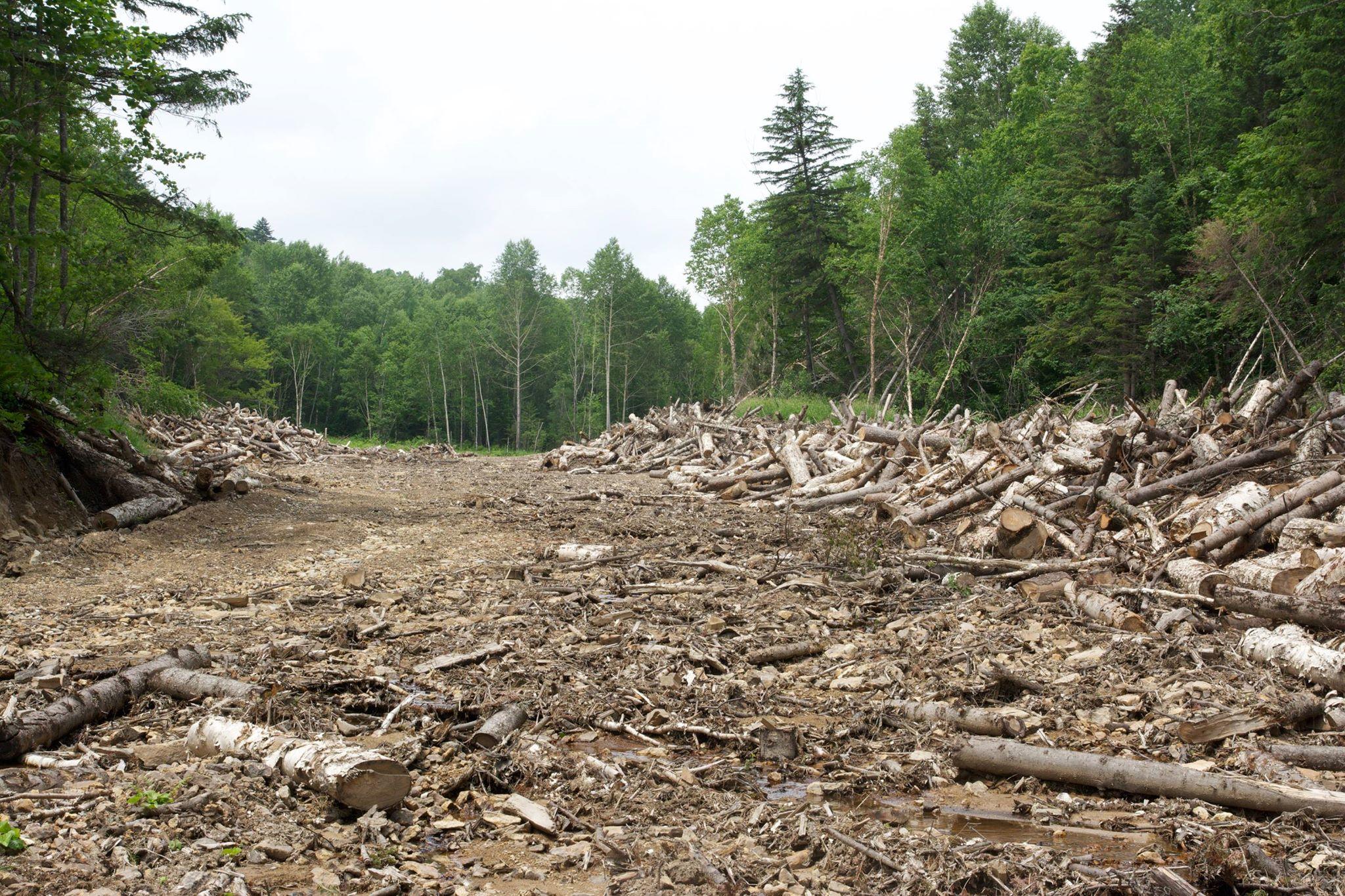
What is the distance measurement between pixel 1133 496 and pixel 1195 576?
2.43 m

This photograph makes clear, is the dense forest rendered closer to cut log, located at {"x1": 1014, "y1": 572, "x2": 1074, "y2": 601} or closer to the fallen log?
cut log, located at {"x1": 1014, "y1": 572, "x2": 1074, "y2": 601}

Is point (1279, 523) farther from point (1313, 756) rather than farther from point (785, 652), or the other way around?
point (785, 652)

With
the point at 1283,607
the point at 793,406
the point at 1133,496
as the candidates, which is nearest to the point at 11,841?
the point at 1283,607

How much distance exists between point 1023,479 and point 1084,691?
572cm

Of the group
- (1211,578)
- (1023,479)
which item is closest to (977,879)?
(1211,578)

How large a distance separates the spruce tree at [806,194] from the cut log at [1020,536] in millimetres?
29685

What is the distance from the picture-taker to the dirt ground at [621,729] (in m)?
3.04

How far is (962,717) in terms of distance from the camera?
14.7ft

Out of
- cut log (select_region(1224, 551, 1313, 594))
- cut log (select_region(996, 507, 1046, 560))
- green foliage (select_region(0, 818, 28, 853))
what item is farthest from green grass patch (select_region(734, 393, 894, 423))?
green foliage (select_region(0, 818, 28, 853))

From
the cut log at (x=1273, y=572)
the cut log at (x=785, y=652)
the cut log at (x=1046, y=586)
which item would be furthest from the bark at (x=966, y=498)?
the cut log at (x=785, y=652)

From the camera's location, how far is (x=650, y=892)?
2971 millimetres

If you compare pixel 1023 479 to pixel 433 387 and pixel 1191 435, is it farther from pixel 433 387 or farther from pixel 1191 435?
pixel 433 387

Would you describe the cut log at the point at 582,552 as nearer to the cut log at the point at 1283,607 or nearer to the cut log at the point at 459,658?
the cut log at the point at 459,658

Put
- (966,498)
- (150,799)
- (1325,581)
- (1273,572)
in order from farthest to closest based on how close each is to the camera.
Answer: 1. (966,498)
2. (1273,572)
3. (1325,581)
4. (150,799)
